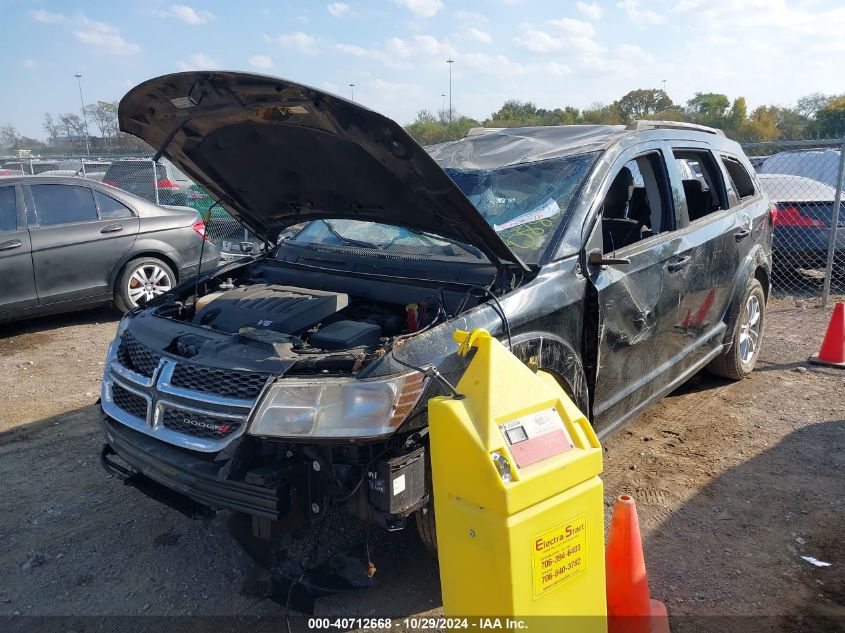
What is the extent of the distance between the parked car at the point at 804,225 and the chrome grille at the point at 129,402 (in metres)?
7.59

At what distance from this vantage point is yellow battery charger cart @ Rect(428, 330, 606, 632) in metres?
1.97

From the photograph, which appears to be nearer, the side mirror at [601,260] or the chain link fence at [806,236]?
the side mirror at [601,260]

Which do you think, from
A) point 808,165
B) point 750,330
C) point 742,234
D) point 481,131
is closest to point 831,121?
point 808,165

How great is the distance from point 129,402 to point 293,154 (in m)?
1.42

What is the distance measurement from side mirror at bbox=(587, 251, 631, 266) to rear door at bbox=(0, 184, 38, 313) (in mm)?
5809

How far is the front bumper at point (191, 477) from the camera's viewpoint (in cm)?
234

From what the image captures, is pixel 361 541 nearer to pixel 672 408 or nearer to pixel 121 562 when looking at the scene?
pixel 121 562

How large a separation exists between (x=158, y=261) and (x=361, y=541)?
17.7 feet

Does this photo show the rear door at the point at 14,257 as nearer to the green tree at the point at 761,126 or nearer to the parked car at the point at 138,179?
the parked car at the point at 138,179

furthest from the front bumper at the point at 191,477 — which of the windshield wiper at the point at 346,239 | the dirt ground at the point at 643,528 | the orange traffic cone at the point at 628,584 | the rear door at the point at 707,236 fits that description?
the rear door at the point at 707,236

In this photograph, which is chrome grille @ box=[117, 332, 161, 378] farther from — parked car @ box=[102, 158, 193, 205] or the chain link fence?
parked car @ box=[102, 158, 193, 205]

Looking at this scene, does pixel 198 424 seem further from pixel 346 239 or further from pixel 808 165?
pixel 808 165

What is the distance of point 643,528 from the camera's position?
3.29 metres

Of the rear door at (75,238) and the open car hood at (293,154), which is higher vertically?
the open car hood at (293,154)
